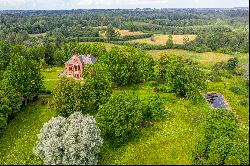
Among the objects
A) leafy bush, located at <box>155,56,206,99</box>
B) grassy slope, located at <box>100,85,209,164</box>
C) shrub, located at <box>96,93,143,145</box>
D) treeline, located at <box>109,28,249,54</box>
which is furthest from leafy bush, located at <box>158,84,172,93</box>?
treeline, located at <box>109,28,249,54</box>

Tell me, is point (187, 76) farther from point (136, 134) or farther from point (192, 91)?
point (136, 134)

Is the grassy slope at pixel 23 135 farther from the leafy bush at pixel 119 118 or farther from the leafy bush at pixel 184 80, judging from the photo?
the leafy bush at pixel 184 80

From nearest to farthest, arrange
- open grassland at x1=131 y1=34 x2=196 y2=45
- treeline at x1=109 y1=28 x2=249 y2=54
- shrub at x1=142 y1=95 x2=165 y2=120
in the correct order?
shrub at x1=142 y1=95 x2=165 y2=120 → treeline at x1=109 y1=28 x2=249 y2=54 → open grassland at x1=131 y1=34 x2=196 y2=45

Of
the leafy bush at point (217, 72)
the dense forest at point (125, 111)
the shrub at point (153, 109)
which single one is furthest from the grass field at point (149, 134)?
the leafy bush at point (217, 72)

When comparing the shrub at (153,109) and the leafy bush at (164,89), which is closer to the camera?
the shrub at (153,109)

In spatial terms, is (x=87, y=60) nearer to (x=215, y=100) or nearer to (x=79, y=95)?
(x=215, y=100)

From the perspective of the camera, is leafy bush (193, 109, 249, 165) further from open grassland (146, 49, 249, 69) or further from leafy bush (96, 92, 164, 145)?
open grassland (146, 49, 249, 69)

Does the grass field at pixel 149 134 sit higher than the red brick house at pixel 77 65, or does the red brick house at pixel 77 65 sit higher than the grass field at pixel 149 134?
the red brick house at pixel 77 65
